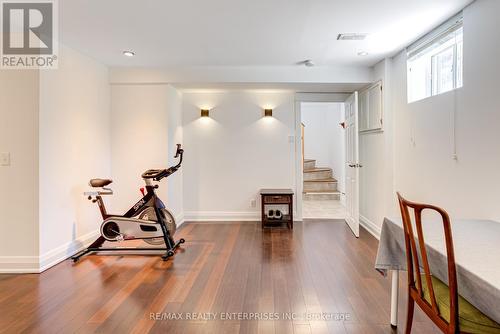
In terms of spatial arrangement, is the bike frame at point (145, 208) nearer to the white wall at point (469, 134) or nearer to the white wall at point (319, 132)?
the white wall at point (469, 134)

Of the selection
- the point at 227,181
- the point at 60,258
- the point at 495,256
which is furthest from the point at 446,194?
the point at 60,258

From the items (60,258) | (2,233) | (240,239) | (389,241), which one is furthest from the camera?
(240,239)

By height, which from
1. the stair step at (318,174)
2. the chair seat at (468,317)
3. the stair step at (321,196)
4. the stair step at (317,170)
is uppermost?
the stair step at (317,170)

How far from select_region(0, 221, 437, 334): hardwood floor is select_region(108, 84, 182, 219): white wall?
3.99 ft

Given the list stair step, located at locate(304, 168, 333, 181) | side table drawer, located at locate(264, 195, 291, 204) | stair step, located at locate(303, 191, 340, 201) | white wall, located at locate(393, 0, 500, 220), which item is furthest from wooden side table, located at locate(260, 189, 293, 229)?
stair step, located at locate(304, 168, 333, 181)

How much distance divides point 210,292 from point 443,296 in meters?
1.70

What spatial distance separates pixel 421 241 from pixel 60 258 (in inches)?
136

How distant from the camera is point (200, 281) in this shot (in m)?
2.64

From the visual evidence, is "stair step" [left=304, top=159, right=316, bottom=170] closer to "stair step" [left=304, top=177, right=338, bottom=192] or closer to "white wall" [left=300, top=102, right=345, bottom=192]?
"white wall" [left=300, top=102, right=345, bottom=192]

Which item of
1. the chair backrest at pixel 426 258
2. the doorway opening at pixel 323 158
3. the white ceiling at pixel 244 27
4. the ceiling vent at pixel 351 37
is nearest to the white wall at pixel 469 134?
the white ceiling at pixel 244 27

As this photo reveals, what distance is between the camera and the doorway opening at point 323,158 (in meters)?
7.02

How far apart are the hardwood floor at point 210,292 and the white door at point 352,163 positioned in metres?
0.63

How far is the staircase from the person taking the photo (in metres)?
7.30

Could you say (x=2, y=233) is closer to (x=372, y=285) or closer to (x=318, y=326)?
(x=318, y=326)
